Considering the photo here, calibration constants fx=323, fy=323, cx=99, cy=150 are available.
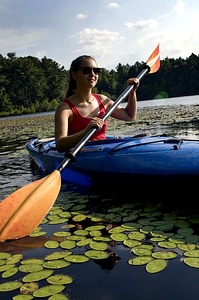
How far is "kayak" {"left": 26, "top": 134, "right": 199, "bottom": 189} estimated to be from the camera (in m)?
2.91

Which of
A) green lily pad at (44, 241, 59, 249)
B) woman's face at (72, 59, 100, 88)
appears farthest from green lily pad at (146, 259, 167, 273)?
woman's face at (72, 59, 100, 88)

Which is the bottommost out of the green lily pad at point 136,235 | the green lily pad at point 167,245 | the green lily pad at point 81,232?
the green lily pad at point 81,232

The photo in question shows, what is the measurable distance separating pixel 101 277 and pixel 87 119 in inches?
73.9

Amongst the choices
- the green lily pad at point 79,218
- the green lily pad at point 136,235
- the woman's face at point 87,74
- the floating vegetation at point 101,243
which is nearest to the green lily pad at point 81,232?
the floating vegetation at point 101,243

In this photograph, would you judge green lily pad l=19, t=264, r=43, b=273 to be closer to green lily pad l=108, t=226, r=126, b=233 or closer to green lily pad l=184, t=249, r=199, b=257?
green lily pad l=108, t=226, r=126, b=233

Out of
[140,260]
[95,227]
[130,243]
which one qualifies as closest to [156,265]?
[140,260]

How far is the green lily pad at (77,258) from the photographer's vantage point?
2.11 m

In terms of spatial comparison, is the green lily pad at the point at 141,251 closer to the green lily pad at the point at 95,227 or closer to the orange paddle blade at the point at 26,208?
the green lily pad at the point at 95,227

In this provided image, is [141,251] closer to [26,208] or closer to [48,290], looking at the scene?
[48,290]

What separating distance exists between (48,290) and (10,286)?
0.25 meters

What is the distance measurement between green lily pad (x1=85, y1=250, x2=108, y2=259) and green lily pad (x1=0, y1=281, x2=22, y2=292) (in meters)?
0.50

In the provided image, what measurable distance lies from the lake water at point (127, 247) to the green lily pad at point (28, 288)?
0.11 feet

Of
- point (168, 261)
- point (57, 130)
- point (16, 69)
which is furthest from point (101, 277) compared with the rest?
point (16, 69)

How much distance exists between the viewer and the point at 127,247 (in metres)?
2.25
